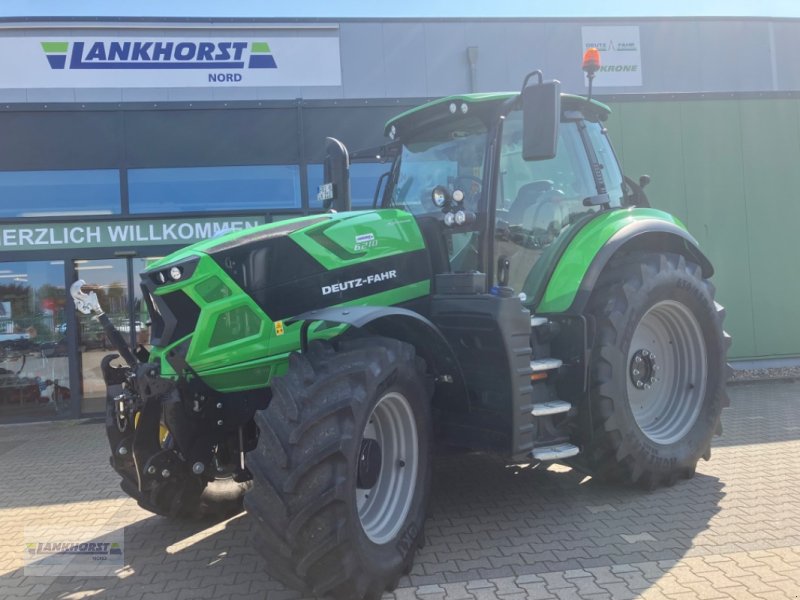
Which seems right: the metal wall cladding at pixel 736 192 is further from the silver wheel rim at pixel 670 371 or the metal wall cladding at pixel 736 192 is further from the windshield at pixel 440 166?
the windshield at pixel 440 166

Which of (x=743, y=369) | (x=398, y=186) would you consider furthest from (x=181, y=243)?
(x=743, y=369)

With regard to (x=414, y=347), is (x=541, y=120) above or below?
above

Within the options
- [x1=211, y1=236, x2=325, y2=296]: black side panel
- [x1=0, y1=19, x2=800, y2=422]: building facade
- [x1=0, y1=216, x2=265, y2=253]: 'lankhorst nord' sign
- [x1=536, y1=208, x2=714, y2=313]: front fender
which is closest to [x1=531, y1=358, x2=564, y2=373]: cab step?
[x1=536, y1=208, x2=714, y2=313]: front fender

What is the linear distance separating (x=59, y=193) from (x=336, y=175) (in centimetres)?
557

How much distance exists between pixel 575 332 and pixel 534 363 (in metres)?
0.38

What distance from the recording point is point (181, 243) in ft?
28.1

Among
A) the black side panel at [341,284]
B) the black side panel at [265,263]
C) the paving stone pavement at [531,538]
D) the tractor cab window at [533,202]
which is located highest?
the tractor cab window at [533,202]

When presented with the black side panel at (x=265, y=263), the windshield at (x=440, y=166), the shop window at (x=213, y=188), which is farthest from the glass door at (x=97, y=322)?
the black side panel at (x=265, y=263)

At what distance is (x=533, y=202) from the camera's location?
14.5ft

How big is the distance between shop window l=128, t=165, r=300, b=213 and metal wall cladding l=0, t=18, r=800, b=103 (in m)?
1.40

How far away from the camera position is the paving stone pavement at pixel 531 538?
3.16 metres

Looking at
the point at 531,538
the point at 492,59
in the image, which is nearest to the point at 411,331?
the point at 531,538

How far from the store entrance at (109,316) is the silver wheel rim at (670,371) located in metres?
6.49

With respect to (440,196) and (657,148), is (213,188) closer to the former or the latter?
(440,196)
